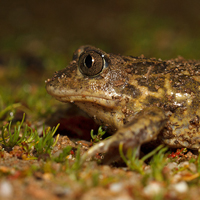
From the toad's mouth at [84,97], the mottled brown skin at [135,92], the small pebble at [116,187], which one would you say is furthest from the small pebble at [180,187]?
the toad's mouth at [84,97]

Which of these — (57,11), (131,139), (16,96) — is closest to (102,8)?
(57,11)

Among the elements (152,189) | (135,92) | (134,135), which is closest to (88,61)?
(135,92)

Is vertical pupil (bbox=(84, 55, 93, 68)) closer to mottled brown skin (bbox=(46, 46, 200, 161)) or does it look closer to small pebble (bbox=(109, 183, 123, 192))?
mottled brown skin (bbox=(46, 46, 200, 161))

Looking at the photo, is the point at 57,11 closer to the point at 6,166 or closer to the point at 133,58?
the point at 133,58

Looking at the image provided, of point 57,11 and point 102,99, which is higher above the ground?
point 57,11

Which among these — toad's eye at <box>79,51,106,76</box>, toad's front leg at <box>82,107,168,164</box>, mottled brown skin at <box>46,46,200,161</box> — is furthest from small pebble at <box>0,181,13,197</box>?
toad's eye at <box>79,51,106,76</box>

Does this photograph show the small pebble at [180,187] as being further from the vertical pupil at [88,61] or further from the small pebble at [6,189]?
the vertical pupil at [88,61]

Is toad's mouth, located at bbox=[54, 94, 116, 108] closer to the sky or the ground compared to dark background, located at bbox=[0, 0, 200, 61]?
closer to the ground
